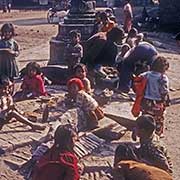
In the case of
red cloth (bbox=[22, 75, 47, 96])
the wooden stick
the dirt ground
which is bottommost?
the dirt ground

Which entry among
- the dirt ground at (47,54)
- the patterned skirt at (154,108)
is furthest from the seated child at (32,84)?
the patterned skirt at (154,108)

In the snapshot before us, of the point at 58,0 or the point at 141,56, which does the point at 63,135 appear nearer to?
the point at 141,56

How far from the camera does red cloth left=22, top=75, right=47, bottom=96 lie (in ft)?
33.4

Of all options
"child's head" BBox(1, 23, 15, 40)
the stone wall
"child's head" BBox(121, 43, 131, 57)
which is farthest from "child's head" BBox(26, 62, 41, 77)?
the stone wall

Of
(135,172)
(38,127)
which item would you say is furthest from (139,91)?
(135,172)

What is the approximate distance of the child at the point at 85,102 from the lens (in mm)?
8297

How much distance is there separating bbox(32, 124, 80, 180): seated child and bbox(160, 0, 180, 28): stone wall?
20.1 meters

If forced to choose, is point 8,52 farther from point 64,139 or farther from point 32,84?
point 64,139

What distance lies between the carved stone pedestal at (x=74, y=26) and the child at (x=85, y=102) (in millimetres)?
4344

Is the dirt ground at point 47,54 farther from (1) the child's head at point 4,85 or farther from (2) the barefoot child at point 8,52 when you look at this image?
(2) the barefoot child at point 8,52

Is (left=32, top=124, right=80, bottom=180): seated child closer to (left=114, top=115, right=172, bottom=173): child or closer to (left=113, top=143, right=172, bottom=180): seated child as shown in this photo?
(left=113, top=143, right=172, bottom=180): seated child

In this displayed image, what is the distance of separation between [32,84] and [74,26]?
2.97 metres

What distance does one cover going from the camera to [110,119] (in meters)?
8.82

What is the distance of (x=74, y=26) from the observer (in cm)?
1270
